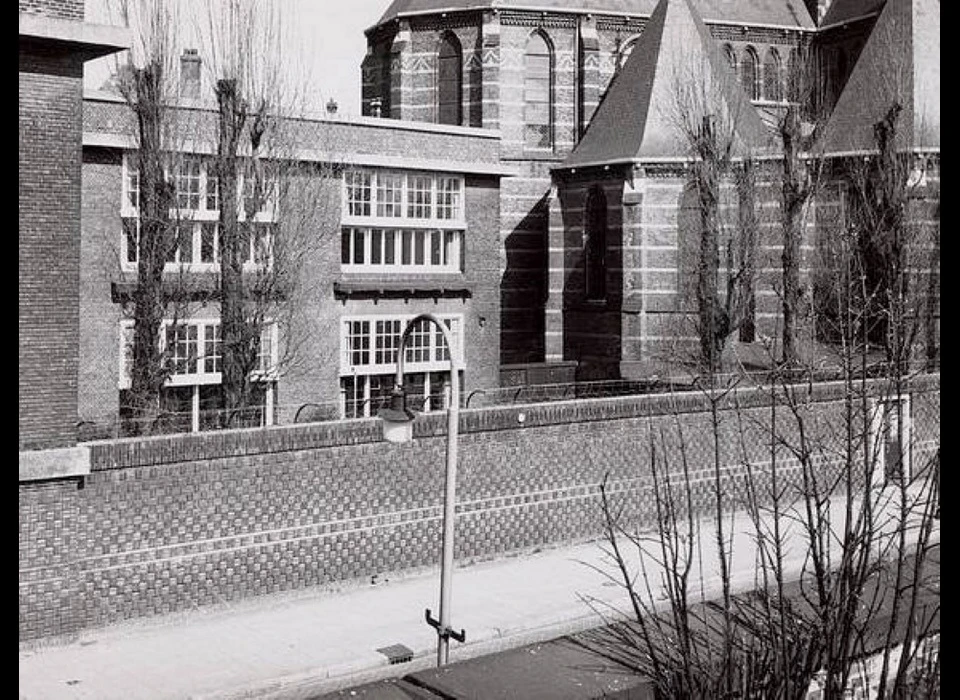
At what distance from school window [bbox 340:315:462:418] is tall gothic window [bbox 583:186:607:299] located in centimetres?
852

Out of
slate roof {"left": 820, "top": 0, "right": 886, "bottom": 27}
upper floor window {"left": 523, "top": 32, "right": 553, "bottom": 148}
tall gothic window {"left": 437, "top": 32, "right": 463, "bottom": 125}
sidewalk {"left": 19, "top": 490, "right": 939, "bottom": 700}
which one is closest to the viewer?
sidewalk {"left": 19, "top": 490, "right": 939, "bottom": 700}

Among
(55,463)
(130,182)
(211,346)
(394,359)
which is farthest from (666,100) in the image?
(55,463)

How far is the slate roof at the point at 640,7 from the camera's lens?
3703cm

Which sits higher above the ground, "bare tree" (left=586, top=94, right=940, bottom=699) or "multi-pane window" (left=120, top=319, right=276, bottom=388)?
"multi-pane window" (left=120, top=319, right=276, bottom=388)

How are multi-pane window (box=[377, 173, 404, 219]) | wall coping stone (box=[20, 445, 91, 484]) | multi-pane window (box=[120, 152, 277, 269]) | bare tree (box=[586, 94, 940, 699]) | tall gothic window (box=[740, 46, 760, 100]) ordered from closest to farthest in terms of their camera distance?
bare tree (box=[586, 94, 940, 699])
wall coping stone (box=[20, 445, 91, 484])
multi-pane window (box=[120, 152, 277, 269])
multi-pane window (box=[377, 173, 404, 219])
tall gothic window (box=[740, 46, 760, 100])

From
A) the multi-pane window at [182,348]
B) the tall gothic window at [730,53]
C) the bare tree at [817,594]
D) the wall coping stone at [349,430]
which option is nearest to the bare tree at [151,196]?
the multi-pane window at [182,348]

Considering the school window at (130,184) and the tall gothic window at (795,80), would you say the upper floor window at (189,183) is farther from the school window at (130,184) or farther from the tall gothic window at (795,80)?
the tall gothic window at (795,80)

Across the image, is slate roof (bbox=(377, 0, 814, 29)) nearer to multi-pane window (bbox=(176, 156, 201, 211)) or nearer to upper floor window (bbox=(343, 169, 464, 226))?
upper floor window (bbox=(343, 169, 464, 226))

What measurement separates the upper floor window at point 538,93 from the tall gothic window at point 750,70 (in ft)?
26.5

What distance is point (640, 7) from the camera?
39312 mm

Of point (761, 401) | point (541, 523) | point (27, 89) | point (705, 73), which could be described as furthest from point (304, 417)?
point (705, 73)

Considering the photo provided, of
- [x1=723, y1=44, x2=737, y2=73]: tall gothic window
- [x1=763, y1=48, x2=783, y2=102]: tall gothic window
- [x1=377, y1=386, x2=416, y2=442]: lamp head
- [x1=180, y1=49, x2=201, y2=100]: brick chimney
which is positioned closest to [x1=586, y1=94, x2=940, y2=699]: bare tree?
[x1=377, y1=386, x2=416, y2=442]: lamp head

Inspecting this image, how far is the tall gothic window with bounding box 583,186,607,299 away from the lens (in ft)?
109
